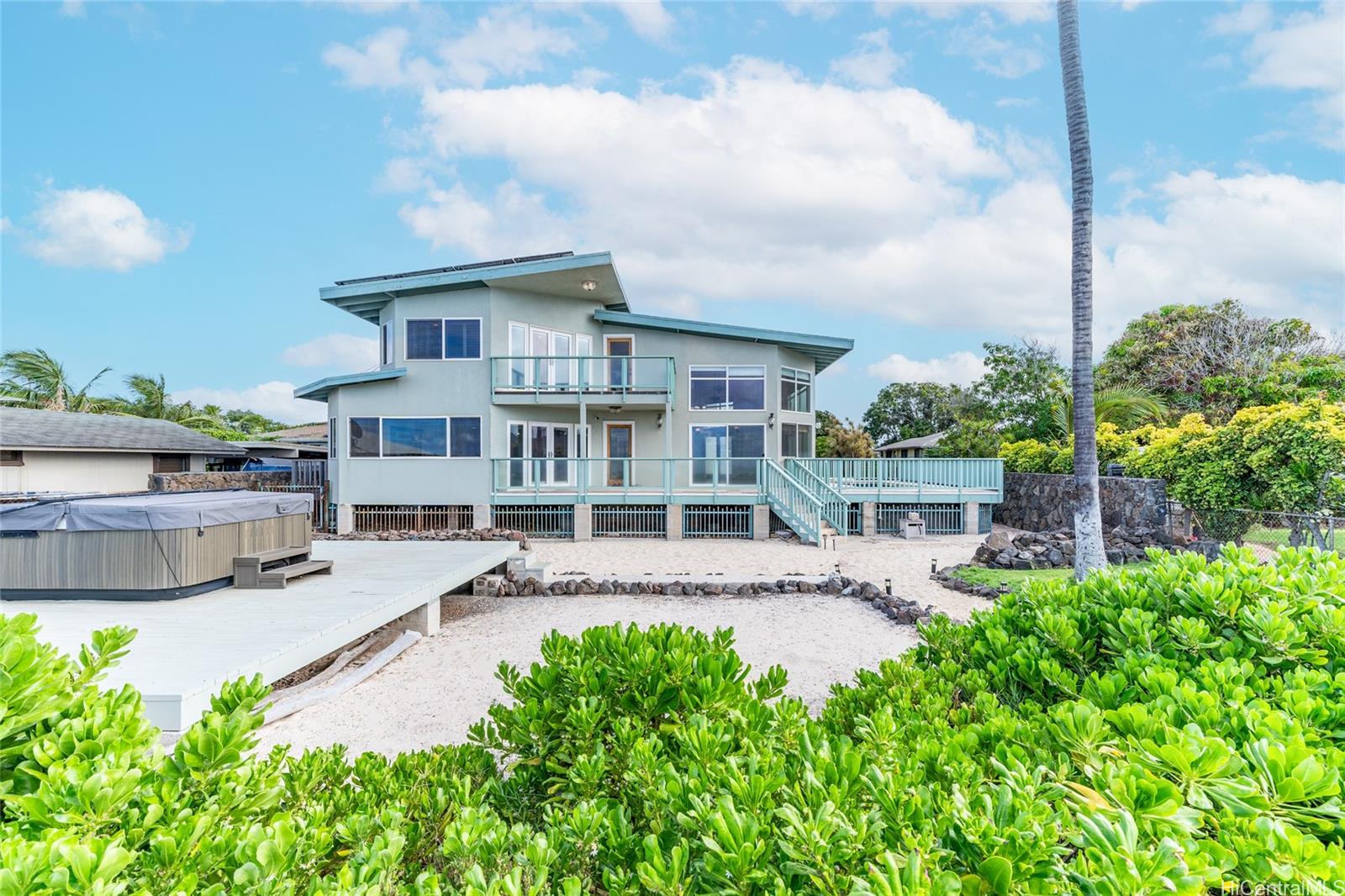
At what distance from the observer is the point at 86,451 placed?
19734 millimetres

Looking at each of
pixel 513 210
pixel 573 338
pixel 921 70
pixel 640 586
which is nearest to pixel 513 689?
pixel 640 586

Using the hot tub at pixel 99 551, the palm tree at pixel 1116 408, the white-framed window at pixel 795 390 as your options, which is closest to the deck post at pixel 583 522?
the white-framed window at pixel 795 390

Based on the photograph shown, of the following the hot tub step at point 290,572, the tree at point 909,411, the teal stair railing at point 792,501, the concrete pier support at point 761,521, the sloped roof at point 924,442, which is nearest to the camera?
the hot tub step at point 290,572

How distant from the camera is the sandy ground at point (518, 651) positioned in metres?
5.20

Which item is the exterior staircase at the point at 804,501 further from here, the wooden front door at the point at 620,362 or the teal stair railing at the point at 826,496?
the wooden front door at the point at 620,362

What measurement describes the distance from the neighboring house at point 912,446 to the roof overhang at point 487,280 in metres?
20.6

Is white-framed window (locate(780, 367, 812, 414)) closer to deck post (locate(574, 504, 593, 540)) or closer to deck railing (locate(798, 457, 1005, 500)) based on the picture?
deck railing (locate(798, 457, 1005, 500))

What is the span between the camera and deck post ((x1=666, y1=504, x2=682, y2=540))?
16.2 metres

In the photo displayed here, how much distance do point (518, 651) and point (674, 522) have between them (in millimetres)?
9283

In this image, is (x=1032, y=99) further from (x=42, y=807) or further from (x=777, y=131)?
(x=42, y=807)

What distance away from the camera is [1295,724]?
5.45ft

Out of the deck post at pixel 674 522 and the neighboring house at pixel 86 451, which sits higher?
the neighboring house at pixel 86 451

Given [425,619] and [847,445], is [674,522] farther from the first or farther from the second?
[847,445]

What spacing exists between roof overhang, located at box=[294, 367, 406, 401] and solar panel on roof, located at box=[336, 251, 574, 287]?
2.50 m
